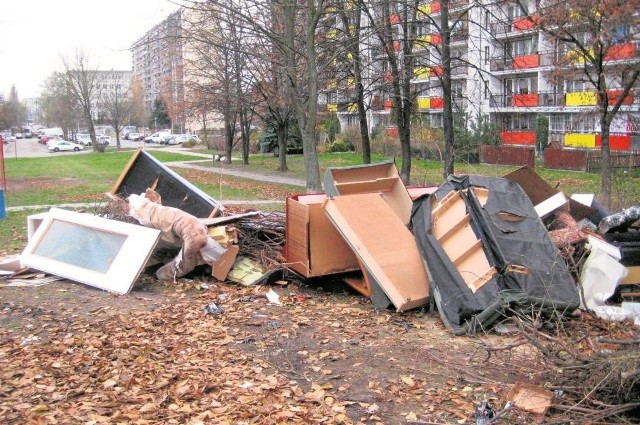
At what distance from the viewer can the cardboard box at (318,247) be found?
699 centimetres

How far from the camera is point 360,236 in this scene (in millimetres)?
6602

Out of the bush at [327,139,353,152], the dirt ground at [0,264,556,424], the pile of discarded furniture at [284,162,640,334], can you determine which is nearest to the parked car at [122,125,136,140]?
the bush at [327,139,353,152]

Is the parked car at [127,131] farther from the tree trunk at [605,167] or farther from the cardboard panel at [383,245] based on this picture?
the cardboard panel at [383,245]

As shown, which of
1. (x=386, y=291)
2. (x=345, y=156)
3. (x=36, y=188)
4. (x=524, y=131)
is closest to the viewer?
(x=386, y=291)

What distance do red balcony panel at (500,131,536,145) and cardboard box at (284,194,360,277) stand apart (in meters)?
39.0

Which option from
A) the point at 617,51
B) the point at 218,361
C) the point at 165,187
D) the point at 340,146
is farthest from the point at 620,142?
the point at 218,361

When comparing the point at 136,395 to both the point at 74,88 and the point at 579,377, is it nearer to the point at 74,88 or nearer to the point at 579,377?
the point at 579,377

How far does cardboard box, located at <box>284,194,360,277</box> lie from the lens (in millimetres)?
6988

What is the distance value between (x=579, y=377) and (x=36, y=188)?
68.7 ft

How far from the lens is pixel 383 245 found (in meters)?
6.57

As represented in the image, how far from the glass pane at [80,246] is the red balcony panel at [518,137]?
39599 mm

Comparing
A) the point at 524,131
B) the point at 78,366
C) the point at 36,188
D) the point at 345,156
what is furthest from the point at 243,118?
the point at 78,366

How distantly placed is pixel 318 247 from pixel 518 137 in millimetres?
40297

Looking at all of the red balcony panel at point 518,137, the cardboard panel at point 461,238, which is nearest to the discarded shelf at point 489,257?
the cardboard panel at point 461,238
